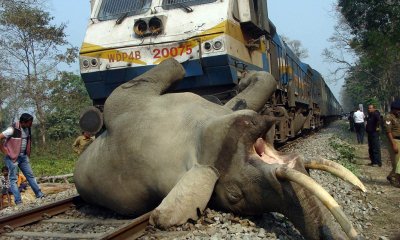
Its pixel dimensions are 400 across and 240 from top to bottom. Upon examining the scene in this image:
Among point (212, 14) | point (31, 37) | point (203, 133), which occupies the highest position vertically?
point (31, 37)

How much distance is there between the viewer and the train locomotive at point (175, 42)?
725 centimetres

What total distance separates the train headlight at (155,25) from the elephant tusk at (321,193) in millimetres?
4509

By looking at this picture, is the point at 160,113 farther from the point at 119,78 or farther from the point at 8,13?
the point at 8,13

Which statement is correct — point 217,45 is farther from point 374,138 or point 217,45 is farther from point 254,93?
point 374,138

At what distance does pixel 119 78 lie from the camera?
304 inches

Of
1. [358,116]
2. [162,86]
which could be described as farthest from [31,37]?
[162,86]

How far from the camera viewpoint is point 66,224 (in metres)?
5.07

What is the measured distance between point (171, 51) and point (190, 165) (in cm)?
350

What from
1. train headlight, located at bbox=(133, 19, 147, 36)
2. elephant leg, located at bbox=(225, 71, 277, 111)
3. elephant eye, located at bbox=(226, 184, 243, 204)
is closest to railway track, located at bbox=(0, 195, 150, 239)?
elephant eye, located at bbox=(226, 184, 243, 204)

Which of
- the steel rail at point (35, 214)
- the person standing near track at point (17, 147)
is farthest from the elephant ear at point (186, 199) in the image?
the person standing near track at point (17, 147)

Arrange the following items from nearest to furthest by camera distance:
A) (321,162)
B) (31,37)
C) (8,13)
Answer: (321,162)
(8,13)
(31,37)

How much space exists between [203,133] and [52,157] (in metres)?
17.9

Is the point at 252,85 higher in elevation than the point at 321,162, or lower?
higher

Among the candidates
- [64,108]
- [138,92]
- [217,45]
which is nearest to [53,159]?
[64,108]
